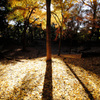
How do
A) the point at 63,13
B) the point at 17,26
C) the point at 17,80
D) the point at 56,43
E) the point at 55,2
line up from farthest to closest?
1. the point at 56,43
2. the point at 17,26
3. the point at 63,13
4. the point at 55,2
5. the point at 17,80

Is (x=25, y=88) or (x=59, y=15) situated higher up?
(x=59, y=15)

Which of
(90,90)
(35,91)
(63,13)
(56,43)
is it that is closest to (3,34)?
(56,43)

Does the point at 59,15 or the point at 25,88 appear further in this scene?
the point at 59,15

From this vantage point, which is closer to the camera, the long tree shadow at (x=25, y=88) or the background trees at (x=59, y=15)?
the long tree shadow at (x=25, y=88)

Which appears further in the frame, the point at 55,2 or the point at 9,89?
the point at 55,2

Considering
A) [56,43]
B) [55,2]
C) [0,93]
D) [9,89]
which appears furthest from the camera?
[56,43]

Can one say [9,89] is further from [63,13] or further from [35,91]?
[63,13]

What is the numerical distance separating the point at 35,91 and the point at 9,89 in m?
1.14

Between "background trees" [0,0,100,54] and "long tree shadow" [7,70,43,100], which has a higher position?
"background trees" [0,0,100,54]

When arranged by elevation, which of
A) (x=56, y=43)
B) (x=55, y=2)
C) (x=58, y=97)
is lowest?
(x=58, y=97)

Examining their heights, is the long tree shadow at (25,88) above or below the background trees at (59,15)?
below

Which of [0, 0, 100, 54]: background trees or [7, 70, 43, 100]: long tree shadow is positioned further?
[0, 0, 100, 54]: background trees

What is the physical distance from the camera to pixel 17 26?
854 inches

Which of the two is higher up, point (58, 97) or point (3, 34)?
point (3, 34)
